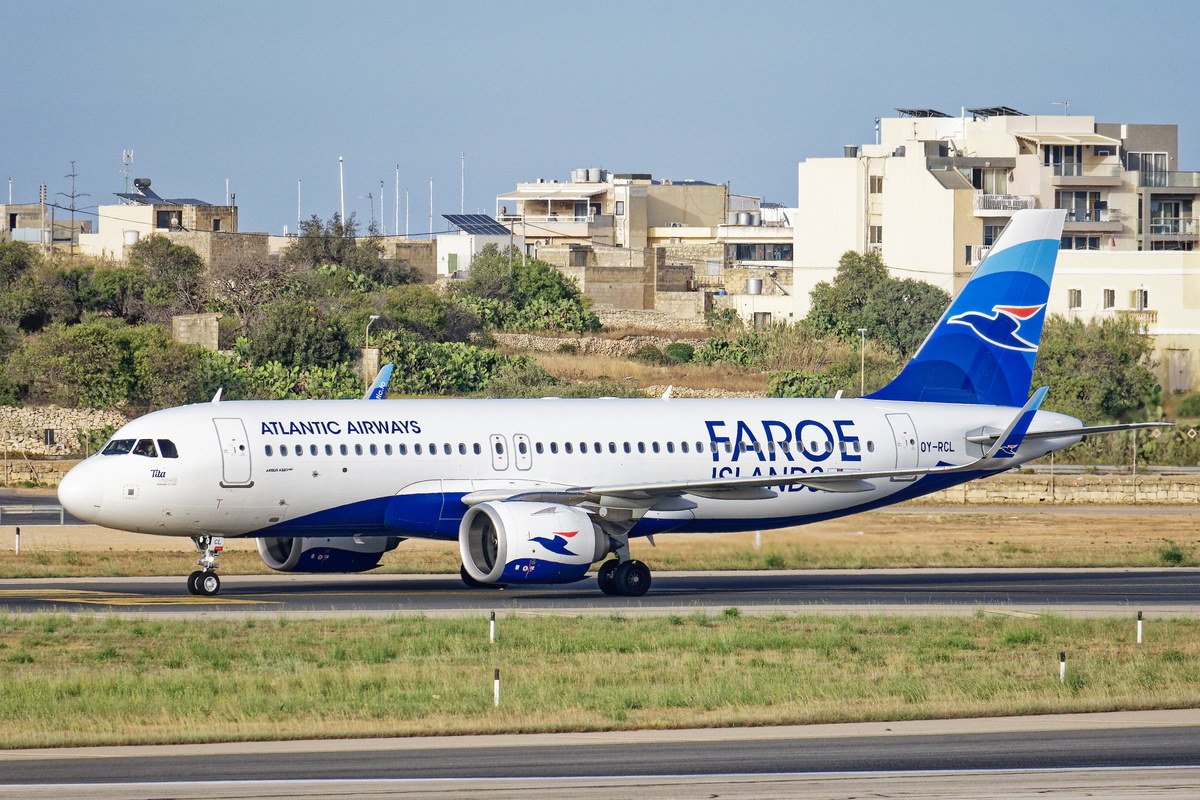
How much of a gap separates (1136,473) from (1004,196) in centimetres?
5679

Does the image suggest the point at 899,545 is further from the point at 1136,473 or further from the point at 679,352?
the point at 679,352

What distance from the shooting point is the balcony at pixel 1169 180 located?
124562mm

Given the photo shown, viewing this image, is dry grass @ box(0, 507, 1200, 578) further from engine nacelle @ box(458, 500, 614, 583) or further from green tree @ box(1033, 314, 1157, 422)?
green tree @ box(1033, 314, 1157, 422)

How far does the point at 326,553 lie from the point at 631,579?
710 centimetres

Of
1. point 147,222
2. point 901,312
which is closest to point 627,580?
point 901,312

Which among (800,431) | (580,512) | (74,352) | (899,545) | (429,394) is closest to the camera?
(580,512)

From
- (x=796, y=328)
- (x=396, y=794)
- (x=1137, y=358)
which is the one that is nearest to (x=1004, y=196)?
(x=796, y=328)

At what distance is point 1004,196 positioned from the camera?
121 metres

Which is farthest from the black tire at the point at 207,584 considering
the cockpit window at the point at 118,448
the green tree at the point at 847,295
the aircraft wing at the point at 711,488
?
the green tree at the point at 847,295

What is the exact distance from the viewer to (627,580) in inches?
1414

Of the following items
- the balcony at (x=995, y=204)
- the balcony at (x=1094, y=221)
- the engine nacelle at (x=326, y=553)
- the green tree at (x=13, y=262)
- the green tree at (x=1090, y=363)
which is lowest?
the engine nacelle at (x=326, y=553)

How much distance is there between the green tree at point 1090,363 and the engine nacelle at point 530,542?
4039cm

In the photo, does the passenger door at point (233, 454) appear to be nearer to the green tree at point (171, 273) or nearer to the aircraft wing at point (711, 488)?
the aircraft wing at point (711, 488)

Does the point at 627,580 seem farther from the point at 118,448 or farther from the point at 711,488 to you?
the point at 118,448
